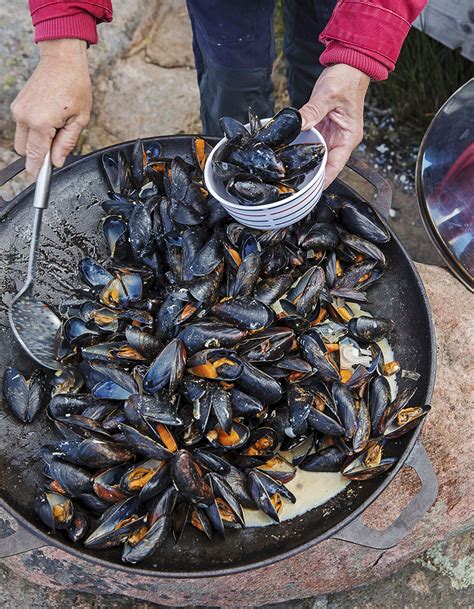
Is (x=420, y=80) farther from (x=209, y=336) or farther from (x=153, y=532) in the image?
(x=153, y=532)

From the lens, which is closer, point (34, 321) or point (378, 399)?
point (378, 399)

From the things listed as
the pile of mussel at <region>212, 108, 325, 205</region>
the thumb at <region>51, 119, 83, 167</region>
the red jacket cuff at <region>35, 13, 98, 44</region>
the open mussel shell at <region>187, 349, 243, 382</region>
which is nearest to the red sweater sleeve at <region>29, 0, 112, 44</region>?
the red jacket cuff at <region>35, 13, 98, 44</region>

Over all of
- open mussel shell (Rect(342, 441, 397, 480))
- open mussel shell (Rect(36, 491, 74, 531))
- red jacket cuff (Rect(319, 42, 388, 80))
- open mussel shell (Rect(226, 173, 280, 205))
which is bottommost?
open mussel shell (Rect(36, 491, 74, 531))

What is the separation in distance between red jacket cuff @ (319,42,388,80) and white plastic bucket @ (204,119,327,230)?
23 cm

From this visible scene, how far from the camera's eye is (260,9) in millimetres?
2627

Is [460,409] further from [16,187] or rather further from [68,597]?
[16,187]

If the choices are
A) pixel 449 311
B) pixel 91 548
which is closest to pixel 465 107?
pixel 449 311

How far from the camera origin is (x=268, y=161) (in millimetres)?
1783

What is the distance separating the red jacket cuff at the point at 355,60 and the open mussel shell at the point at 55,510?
1.57 m

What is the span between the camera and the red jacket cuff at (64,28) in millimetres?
1912

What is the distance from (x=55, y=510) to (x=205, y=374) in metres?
0.58

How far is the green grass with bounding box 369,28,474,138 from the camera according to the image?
12.1ft

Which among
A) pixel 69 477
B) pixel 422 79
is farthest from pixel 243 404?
pixel 422 79

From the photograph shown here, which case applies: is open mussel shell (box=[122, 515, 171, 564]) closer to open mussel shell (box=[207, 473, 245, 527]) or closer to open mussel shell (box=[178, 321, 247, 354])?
open mussel shell (box=[207, 473, 245, 527])
